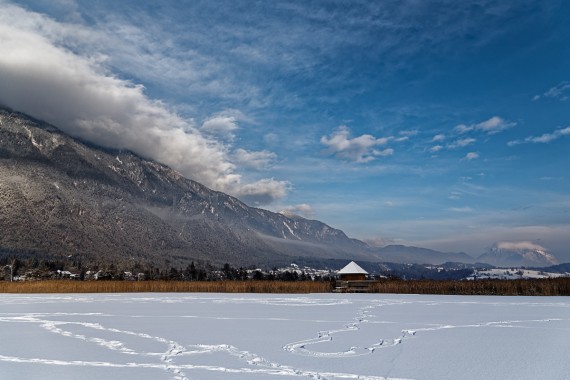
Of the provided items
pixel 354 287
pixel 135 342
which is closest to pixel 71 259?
pixel 354 287

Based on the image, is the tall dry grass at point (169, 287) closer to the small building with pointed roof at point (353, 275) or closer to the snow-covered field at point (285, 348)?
the small building with pointed roof at point (353, 275)

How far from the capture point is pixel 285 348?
9453 mm

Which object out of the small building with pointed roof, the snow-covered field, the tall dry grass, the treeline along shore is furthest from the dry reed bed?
the snow-covered field

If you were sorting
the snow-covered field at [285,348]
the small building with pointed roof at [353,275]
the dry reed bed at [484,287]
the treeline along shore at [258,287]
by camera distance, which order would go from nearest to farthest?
1. the snow-covered field at [285,348]
2. the dry reed bed at [484,287]
3. the treeline along shore at [258,287]
4. the small building with pointed roof at [353,275]

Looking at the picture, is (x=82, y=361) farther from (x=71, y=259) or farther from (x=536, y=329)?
(x=71, y=259)

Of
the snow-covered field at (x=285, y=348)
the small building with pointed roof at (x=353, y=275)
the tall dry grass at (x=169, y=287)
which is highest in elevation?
the small building with pointed roof at (x=353, y=275)

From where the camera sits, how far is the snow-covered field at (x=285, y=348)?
7.23m

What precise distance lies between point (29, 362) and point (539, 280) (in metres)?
33.0

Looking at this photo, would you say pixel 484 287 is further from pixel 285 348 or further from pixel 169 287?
pixel 285 348

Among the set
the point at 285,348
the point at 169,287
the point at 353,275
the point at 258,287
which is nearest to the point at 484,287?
the point at 353,275

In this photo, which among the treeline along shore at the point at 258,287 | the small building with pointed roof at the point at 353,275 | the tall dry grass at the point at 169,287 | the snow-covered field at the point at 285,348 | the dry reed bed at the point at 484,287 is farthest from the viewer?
the small building with pointed roof at the point at 353,275

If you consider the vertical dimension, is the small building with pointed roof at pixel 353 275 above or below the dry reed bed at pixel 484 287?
above

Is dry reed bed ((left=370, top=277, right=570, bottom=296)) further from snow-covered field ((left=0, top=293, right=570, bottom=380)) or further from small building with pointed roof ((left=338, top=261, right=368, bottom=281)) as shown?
snow-covered field ((left=0, top=293, right=570, bottom=380))

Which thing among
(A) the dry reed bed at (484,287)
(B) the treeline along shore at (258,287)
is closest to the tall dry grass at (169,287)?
(B) the treeline along shore at (258,287)
